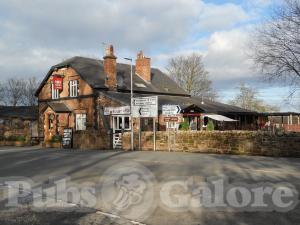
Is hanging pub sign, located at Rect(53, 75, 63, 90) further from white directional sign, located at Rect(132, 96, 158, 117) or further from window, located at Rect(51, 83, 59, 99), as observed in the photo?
white directional sign, located at Rect(132, 96, 158, 117)

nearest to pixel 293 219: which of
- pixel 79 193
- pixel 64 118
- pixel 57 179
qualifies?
pixel 79 193

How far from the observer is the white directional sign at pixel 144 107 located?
28.7 m

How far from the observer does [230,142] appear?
76.3ft

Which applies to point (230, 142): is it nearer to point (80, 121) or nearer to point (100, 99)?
point (100, 99)

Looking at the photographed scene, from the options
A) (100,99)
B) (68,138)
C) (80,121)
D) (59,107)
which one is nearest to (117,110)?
(68,138)

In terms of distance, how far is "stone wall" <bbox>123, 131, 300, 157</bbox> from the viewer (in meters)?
21.0

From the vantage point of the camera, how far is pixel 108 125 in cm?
3947

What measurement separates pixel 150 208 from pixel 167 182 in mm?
3450

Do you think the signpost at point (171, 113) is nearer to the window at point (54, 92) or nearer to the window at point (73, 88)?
the window at point (73, 88)

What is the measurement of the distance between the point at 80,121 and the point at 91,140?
1167 cm

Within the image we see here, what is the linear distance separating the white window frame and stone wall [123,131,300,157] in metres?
15.1

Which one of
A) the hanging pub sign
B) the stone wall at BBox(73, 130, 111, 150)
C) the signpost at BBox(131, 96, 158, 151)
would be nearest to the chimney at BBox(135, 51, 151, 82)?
the hanging pub sign

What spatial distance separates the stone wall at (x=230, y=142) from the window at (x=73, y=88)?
17034 millimetres

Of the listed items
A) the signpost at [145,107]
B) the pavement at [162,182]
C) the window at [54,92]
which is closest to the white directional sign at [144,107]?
the signpost at [145,107]
